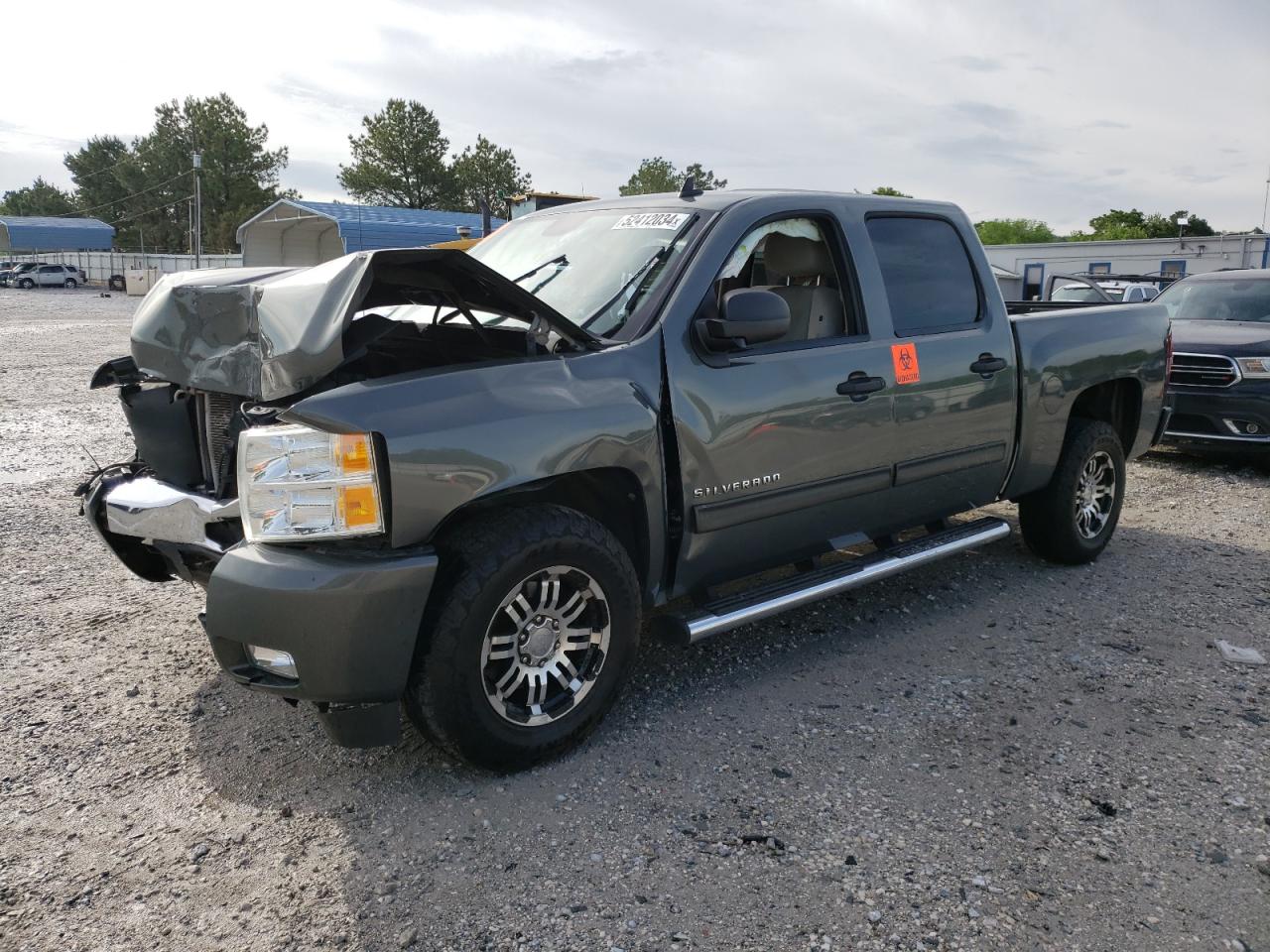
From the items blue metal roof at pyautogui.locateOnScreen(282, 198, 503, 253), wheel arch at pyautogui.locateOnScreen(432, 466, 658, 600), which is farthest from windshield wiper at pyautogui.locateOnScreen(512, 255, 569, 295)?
blue metal roof at pyautogui.locateOnScreen(282, 198, 503, 253)

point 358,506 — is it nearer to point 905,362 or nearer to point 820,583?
point 820,583

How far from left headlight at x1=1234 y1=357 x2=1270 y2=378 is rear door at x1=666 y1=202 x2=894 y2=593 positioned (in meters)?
5.51

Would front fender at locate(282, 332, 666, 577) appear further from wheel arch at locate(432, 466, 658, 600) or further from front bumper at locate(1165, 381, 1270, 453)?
front bumper at locate(1165, 381, 1270, 453)

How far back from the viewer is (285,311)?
9.68 feet

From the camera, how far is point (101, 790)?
3.00 m

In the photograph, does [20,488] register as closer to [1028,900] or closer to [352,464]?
[352,464]

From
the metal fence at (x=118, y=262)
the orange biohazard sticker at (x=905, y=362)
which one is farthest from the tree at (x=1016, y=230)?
the orange biohazard sticker at (x=905, y=362)

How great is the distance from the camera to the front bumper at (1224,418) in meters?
7.86

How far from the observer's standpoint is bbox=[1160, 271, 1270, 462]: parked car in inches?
311

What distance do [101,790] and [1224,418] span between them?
839cm

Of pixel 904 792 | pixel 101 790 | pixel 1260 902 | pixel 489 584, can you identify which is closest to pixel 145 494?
pixel 101 790

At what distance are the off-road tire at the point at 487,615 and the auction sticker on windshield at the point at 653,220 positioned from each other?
1336mm

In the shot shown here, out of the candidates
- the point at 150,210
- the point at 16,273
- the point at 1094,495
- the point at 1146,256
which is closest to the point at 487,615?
the point at 1094,495

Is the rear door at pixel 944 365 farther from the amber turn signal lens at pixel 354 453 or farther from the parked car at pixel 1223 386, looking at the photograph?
the parked car at pixel 1223 386
